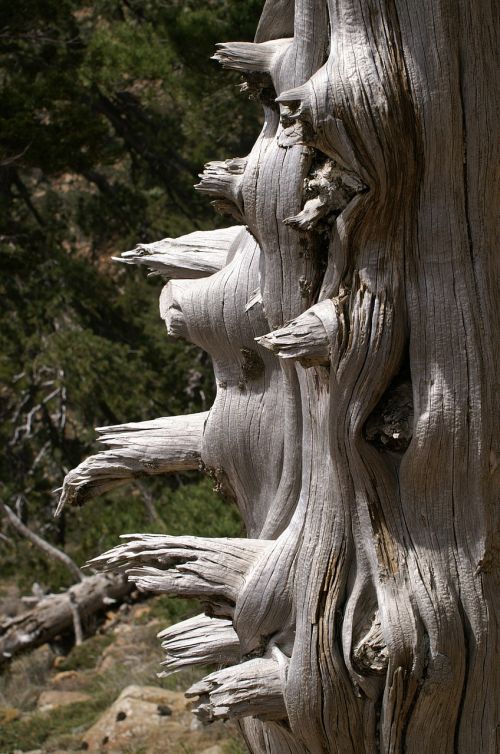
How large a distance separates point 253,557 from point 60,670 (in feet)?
21.1

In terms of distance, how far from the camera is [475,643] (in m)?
1.94

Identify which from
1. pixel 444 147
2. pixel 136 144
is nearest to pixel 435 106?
pixel 444 147

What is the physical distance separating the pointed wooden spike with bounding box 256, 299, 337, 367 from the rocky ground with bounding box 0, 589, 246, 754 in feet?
10.7

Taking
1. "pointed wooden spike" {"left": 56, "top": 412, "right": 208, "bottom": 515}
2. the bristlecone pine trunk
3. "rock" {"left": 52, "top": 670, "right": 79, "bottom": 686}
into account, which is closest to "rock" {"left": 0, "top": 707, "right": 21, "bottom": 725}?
"rock" {"left": 52, "top": 670, "right": 79, "bottom": 686}

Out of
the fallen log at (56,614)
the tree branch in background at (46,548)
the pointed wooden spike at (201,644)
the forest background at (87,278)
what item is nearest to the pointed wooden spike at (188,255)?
the pointed wooden spike at (201,644)

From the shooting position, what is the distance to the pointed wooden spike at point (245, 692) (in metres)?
2.03

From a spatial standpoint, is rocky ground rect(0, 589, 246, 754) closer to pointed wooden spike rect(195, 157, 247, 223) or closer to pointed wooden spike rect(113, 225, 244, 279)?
pointed wooden spike rect(113, 225, 244, 279)

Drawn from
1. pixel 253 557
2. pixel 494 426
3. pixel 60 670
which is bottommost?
pixel 60 670

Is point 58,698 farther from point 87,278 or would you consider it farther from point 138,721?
point 87,278

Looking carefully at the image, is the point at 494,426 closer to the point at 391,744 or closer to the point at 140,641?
the point at 391,744

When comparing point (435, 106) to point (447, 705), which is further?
point (447, 705)

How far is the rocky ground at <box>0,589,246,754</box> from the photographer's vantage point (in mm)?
5156

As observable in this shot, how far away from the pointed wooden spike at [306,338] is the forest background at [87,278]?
5.40 meters

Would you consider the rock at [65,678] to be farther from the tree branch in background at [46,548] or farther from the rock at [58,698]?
the tree branch in background at [46,548]
